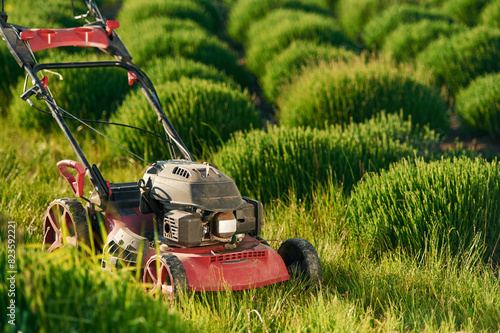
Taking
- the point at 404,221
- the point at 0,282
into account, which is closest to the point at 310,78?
the point at 404,221

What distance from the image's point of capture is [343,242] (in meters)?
3.23

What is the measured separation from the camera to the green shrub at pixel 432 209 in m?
2.98

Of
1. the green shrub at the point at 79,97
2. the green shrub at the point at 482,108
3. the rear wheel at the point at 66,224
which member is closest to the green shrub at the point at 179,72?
the green shrub at the point at 79,97

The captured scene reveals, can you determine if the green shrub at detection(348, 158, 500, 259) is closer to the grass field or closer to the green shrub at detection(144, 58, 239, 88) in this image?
the grass field

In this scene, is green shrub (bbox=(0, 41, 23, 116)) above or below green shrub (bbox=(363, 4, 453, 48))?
below

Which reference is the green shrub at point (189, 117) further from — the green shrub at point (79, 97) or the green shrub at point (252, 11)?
the green shrub at point (252, 11)

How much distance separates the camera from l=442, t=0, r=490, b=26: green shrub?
37.6ft

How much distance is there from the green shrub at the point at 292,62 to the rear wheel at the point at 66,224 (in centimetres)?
439

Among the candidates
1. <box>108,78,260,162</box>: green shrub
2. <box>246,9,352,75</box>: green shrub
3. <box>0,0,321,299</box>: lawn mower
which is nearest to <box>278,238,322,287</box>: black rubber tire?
<box>0,0,321,299</box>: lawn mower

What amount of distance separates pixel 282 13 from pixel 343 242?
7.99 metres

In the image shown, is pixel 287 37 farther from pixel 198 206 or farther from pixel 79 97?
pixel 198 206

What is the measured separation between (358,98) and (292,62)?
220 cm

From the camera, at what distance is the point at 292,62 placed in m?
7.44

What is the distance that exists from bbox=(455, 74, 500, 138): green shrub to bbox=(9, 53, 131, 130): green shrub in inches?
145
